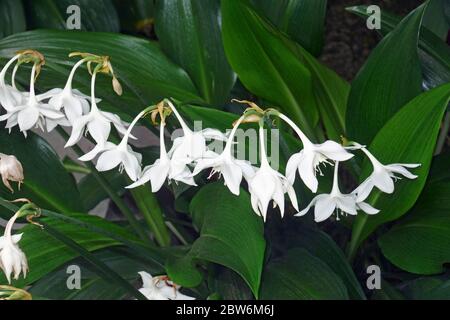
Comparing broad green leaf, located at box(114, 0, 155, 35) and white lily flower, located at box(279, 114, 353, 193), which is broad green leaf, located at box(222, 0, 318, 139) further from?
broad green leaf, located at box(114, 0, 155, 35)

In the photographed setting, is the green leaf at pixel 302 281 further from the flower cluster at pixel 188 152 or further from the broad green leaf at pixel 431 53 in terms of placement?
the broad green leaf at pixel 431 53

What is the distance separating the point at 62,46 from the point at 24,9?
30 cm

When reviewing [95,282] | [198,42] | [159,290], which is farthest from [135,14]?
[159,290]

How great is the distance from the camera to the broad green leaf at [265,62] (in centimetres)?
93

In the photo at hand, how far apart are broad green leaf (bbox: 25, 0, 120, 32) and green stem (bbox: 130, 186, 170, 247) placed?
32 cm

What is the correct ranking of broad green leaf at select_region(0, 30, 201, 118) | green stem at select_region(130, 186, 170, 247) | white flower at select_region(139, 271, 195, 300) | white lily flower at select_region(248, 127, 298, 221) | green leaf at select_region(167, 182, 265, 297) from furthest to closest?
green stem at select_region(130, 186, 170, 247), broad green leaf at select_region(0, 30, 201, 118), white flower at select_region(139, 271, 195, 300), green leaf at select_region(167, 182, 265, 297), white lily flower at select_region(248, 127, 298, 221)

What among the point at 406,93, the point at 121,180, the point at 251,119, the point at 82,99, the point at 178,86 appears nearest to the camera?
the point at 251,119

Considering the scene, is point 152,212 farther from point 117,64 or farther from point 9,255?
point 9,255

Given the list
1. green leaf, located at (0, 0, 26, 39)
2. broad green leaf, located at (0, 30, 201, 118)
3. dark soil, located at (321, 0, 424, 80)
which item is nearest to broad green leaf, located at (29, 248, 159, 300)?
broad green leaf, located at (0, 30, 201, 118)

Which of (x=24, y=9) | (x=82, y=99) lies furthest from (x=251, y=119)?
(x=24, y=9)

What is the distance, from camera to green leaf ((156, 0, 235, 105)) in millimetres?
1102
